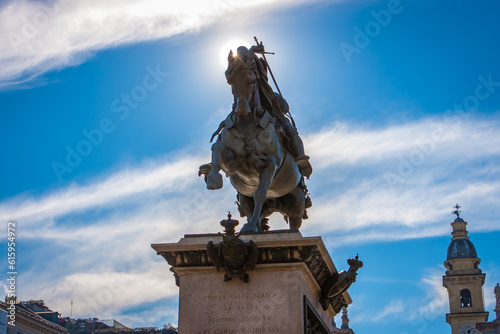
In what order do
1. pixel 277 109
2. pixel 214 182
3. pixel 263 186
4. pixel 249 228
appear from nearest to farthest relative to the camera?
pixel 249 228
pixel 214 182
pixel 263 186
pixel 277 109

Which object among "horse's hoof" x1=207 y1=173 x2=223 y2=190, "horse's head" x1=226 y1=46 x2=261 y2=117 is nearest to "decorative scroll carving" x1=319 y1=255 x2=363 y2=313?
"horse's hoof" x1=207 y1=173 x2=223 y2=190

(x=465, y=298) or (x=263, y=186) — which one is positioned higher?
(x=465, y=298)

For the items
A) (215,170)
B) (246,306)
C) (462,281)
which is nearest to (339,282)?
(246,306)

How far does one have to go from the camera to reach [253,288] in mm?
10734

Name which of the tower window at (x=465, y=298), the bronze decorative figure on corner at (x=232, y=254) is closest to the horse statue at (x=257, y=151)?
the bronze decorative figure on corner at (x=232, y=254)

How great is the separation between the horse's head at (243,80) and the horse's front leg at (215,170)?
2.29 ft

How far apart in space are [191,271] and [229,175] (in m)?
2.13

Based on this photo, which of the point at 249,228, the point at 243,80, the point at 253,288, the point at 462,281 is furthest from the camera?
the point at 462,281

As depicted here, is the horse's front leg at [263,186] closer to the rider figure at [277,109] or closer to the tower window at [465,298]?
the rider figure at [277,109]

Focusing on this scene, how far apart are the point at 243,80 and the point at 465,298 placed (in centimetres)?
12433

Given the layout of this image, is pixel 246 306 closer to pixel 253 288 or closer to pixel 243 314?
pixel 243 314

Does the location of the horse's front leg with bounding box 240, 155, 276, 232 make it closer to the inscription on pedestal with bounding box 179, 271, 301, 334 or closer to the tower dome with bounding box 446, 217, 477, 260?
the inscription on pedestal with bounding box 179, 271, 301, 334

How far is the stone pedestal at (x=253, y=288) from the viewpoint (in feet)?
34.6

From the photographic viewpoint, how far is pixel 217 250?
422 inches
